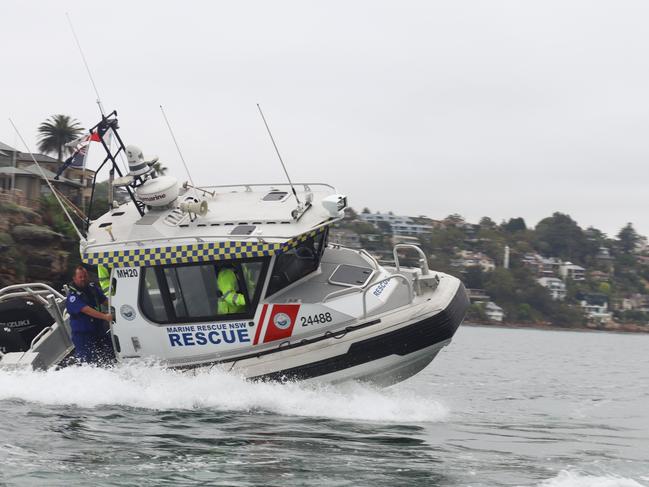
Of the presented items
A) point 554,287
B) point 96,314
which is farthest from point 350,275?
point 554,287

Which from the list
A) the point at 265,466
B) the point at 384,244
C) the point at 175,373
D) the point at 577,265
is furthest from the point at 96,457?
the point at 577,265

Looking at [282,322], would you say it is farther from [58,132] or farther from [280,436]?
[58,132]

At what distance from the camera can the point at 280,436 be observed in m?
8.58

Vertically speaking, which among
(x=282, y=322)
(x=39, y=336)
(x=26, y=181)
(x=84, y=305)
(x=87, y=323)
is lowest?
(x=39, y=336)

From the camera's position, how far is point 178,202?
1145 cm

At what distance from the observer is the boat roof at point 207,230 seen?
396 inches

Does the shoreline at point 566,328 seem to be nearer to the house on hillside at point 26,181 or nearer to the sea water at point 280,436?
the house on hillside at point 26,181

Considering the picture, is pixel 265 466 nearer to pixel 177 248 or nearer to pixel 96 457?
pixel 96 457

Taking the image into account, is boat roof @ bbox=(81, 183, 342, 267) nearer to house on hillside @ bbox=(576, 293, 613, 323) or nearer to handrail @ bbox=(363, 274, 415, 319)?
handrail @ bbox=(363, 274, 415, 319)

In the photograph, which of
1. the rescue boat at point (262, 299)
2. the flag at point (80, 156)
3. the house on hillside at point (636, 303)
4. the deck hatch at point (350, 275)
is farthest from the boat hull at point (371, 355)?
the house on hillside at point (636, 303)

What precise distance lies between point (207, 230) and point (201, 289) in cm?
70

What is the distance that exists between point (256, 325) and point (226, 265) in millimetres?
746

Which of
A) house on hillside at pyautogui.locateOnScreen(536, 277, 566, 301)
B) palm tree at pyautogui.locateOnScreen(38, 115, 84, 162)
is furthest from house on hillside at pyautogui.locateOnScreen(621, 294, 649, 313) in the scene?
→ palm tree at pyautogui.locateOnScreen(38, 115, 84, 162)

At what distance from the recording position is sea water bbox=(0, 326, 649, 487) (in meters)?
7.06
